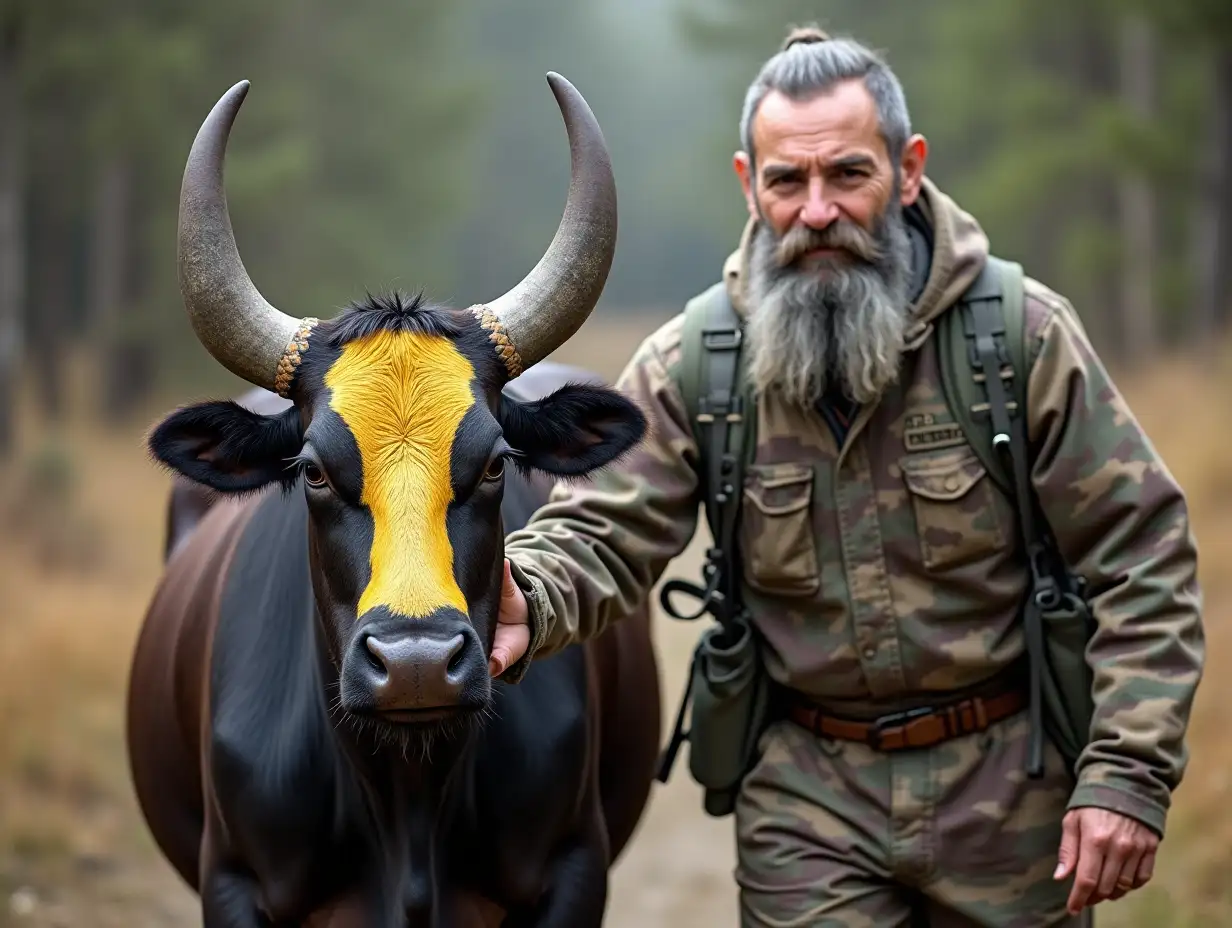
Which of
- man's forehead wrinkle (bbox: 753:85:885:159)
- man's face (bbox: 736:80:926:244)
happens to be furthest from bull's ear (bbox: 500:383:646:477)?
man's forehead wrinkle (bbox: 753:85:885:159)

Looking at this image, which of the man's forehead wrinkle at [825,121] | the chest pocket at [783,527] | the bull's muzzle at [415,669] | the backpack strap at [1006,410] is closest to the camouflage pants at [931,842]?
the backpack strap at [1006,410]

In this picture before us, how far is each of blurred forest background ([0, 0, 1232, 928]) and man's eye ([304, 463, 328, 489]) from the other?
638mm

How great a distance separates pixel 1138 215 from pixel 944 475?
17.6 m

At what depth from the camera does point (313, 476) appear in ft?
12.0

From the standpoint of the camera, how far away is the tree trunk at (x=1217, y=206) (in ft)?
48.7

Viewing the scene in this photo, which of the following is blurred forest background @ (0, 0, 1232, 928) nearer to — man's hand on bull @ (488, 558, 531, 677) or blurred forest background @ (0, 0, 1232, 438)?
blurred forest background @ (0, 0, 1232, 438)

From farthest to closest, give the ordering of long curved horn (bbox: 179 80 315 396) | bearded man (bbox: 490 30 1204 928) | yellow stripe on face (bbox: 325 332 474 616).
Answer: bearded man (bbox: 490 30 1204 928) → long curved horn (bbox: 179 80 315 396) → yellow stripe on face (bbox: 325 332 474 616)

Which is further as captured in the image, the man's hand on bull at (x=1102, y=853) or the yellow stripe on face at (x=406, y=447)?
the man's hand on bull at (x=1102, y=853)

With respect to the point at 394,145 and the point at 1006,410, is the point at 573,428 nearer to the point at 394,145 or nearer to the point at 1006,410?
the point at 1006,410

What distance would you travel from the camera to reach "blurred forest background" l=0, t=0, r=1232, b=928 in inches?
313

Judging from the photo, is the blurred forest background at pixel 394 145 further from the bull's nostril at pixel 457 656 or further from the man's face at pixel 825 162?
the bull's nostril at pixel 457 656

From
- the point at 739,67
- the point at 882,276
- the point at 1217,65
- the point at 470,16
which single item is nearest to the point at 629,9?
the point at 470,16

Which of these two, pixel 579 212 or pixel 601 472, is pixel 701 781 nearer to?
pixel 601 472

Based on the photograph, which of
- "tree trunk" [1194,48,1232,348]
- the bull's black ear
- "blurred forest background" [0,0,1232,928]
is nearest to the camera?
the bull's black ear
